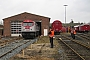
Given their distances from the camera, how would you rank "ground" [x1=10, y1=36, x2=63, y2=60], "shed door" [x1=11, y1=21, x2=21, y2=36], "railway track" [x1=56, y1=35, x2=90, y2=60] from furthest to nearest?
"shed door" [x1=11, y1=21, x2=21, y2=36]
"railway track" [x1=56, y1=35, x2=90, y2=60]
"ground" [x1=10, y1=36, x2=63, y2=60]

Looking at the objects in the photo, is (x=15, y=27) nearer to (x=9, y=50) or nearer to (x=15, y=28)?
(x=15, y=28)

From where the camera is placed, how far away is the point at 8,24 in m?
43.8

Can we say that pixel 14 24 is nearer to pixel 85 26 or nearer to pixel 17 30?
pixel 17 30

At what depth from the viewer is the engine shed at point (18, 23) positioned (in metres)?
43.2

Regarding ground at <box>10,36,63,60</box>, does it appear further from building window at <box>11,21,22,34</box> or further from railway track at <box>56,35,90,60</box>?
building window at <box>11,21,22,34</box>

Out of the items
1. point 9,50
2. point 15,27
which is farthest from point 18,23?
point 9,50

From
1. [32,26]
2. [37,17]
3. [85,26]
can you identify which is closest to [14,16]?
[37,17]

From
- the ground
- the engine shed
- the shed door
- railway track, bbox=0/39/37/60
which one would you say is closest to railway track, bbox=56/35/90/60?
the ground

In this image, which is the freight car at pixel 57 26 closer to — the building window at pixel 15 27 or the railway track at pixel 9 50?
the building window at pixel 15 27

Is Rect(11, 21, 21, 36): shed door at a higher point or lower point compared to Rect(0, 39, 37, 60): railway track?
higher

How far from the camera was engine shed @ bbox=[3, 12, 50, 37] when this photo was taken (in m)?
43.2

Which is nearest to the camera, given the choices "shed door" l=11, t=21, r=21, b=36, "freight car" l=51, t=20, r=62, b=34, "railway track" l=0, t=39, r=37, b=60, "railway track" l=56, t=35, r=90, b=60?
"railway track" l=56, t=35, r=90, b=60

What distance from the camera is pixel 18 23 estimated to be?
1718 inches

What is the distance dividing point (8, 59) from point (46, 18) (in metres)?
34.3
